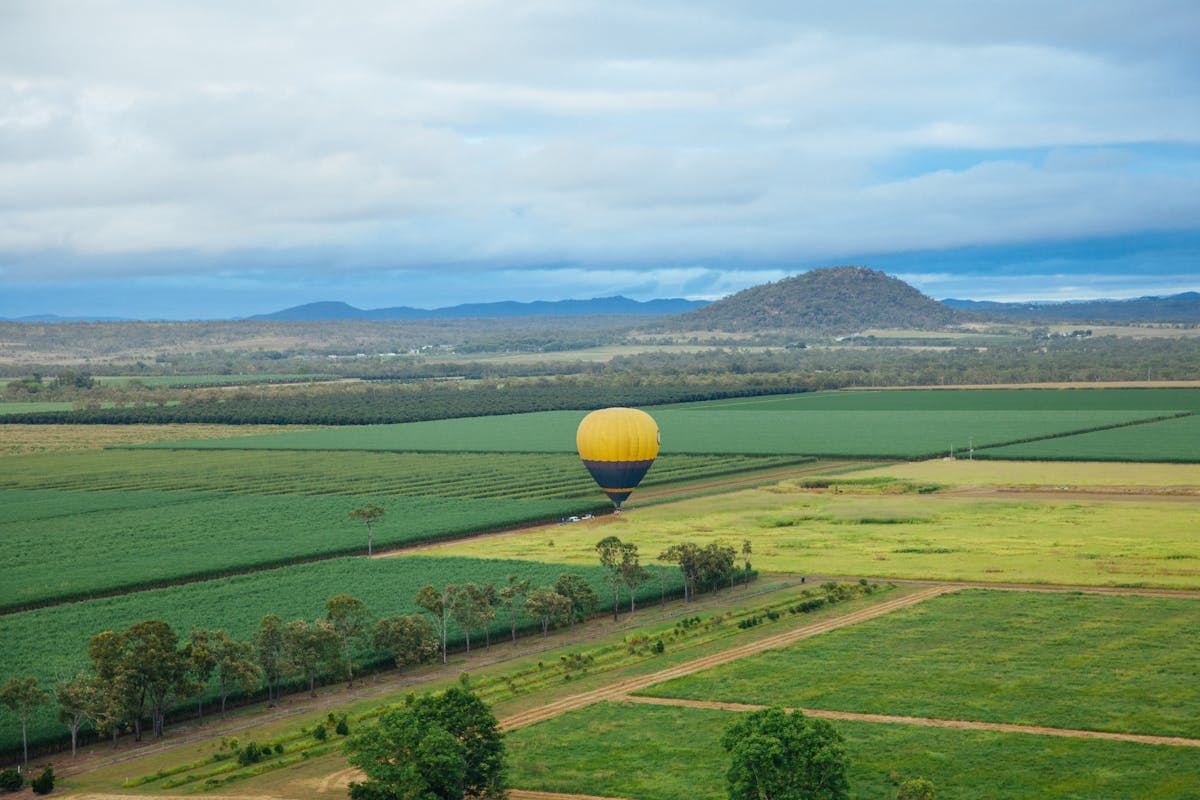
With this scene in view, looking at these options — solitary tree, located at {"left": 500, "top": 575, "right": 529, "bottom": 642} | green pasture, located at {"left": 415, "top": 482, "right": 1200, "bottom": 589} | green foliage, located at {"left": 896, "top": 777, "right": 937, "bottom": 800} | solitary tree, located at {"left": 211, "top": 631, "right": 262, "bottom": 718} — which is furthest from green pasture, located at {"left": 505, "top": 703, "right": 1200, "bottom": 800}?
green pasture, located at {"left": 415, "top": 482, "right": 1200, "bottom": 589}

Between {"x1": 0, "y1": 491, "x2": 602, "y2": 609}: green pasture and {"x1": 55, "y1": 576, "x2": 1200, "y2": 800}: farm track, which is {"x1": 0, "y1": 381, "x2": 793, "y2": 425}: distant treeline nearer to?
{"x1": 0, "y1": 491, "x2": 602, "y2": 609}: green pasture

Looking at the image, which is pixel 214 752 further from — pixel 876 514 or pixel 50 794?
pixel 876 514

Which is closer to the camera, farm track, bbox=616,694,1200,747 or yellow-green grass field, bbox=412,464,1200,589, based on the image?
farm track, bbox=616,694,1200,747

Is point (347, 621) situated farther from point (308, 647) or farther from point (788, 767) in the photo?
point (788, 767)

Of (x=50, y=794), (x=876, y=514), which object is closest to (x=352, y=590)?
(x=50, y=794)

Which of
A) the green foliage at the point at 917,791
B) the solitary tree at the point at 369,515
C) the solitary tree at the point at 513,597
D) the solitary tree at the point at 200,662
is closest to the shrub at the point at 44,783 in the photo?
the solitary tree at the point at 200,662

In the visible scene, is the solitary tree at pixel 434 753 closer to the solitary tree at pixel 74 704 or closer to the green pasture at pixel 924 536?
the solitary tree at pixel 74 704
